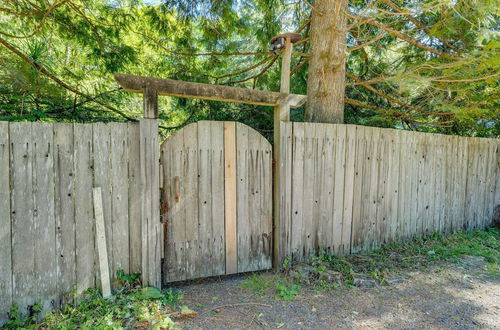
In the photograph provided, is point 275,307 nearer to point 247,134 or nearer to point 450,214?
point 247,134

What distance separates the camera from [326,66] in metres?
3.62

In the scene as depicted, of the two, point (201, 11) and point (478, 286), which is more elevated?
point (201, 11)

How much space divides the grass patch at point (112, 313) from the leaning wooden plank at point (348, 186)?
216 centimetres

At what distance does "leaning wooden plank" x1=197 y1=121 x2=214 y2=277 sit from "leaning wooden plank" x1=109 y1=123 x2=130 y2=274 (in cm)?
69

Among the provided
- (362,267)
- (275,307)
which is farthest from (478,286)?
(275,307)

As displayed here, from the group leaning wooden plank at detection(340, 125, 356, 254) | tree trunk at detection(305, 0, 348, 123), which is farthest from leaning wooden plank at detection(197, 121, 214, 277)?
leaning wooden plank at detection(340, 125, 356, 254)

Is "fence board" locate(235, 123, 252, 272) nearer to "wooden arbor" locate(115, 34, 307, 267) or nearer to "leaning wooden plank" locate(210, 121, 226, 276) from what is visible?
"leaning wooden plank" locate(210, 121, 226, 276)

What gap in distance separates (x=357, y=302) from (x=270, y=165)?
1.59 meters

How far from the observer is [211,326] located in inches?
84.3

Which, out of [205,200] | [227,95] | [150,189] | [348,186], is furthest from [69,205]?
[348,186]

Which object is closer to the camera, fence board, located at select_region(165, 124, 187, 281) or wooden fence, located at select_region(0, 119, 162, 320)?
wooden fence, located at select_region(0, 119, 162, 320)

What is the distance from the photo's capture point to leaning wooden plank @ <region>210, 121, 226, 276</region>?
2.89 meters

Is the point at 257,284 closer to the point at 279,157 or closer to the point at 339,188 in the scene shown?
the point at 279,157

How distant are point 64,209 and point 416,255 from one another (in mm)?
4023
